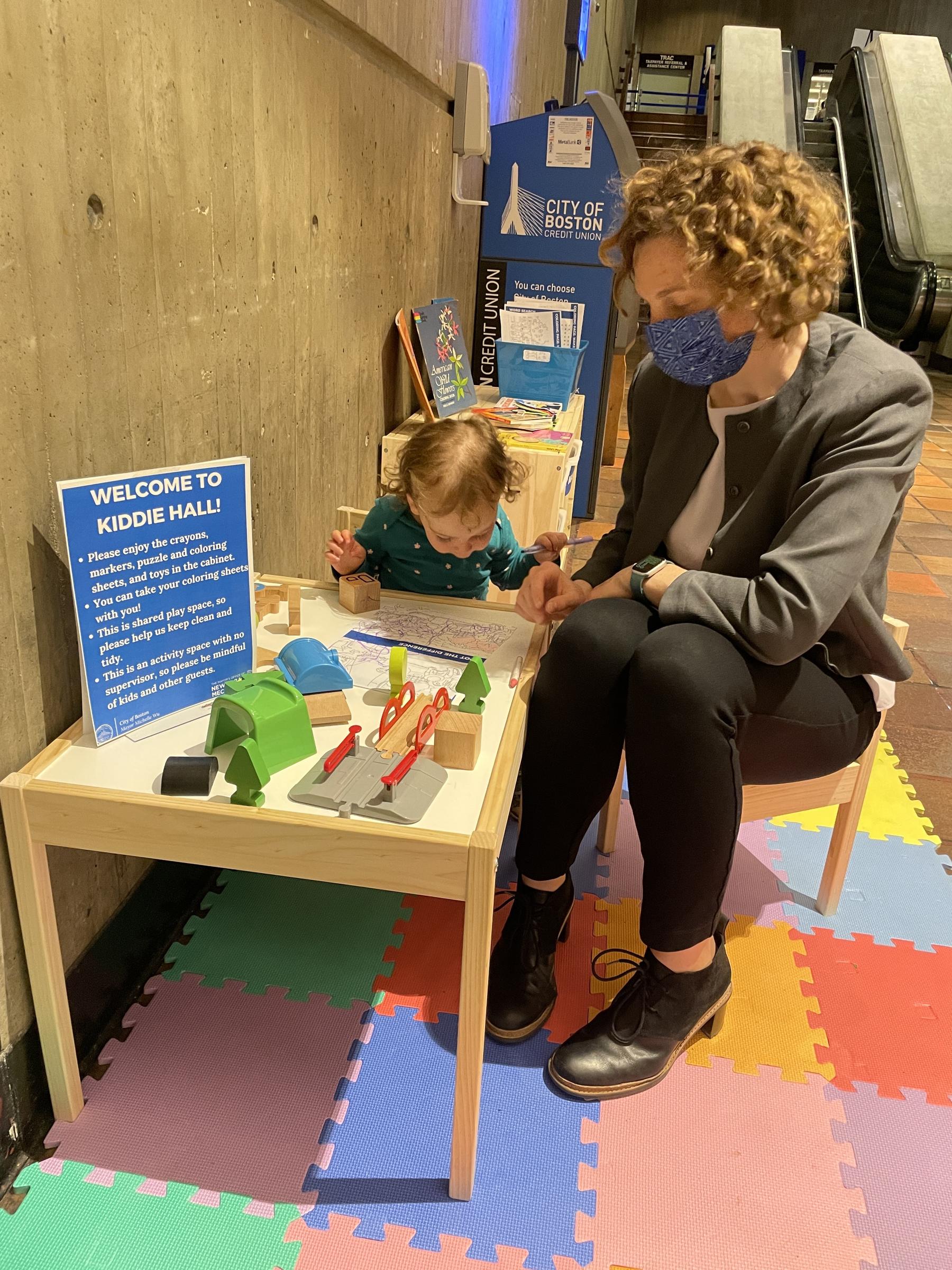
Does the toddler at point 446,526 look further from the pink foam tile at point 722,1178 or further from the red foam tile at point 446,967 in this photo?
the pink foam tile at point 722,1178

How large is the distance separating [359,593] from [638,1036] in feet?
2.65

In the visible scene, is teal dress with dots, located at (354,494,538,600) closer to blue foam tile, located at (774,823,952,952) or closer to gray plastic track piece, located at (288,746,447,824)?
gray plastic track piece, located at (288,746,447,824)

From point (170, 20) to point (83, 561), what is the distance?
0.77m

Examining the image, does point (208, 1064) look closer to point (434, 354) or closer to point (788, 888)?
point (788, 888)

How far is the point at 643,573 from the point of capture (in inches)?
53.5

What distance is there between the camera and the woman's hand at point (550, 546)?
1781mm

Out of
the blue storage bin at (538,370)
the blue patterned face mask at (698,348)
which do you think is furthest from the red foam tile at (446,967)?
the blue storage bin at (538,370)

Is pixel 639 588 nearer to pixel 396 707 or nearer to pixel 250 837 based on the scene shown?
pixel 396 707

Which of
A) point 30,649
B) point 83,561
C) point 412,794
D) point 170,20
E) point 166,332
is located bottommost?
point 412,794

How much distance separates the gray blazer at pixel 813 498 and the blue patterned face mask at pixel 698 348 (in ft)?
0.25

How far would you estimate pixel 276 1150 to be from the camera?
1241 mm

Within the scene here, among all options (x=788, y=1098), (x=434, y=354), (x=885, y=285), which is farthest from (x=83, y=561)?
(x=885, y=285)

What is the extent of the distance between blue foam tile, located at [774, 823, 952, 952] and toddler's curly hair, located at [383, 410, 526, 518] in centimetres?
97

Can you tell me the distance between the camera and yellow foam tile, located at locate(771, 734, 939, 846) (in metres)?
2.08
